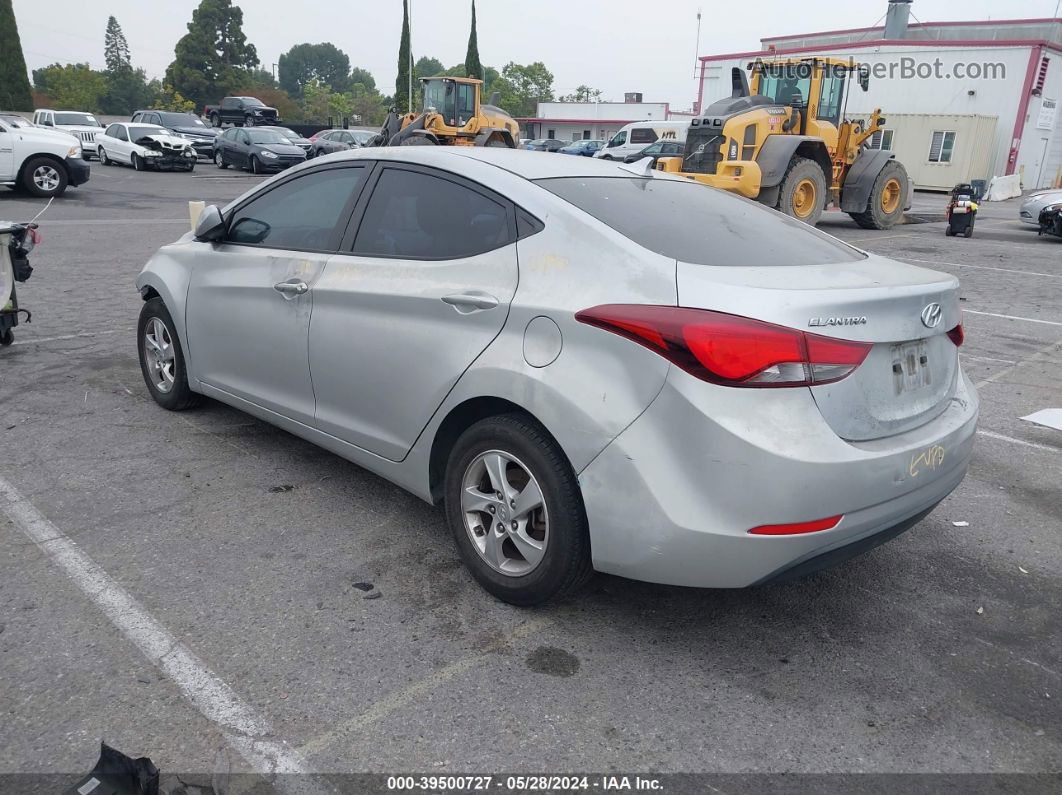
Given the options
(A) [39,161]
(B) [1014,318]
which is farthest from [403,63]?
(B) [1014,318]

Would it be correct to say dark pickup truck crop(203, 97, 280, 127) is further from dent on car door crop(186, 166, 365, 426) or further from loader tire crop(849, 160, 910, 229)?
dent on car door crop(186, 166, 365, 426)

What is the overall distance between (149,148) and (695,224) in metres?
27.0

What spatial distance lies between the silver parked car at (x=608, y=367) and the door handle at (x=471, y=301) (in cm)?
1

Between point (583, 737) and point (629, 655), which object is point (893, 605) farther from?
point (583, 737)

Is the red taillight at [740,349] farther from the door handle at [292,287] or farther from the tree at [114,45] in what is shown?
the tree at [114,45]

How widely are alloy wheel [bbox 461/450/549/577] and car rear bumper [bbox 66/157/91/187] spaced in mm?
17878

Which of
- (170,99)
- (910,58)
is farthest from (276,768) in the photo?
(170,99)

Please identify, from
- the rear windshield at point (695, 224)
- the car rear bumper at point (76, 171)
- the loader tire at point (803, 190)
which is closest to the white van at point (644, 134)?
the loader tire at point (803, 190)

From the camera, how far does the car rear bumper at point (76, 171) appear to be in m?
17.7

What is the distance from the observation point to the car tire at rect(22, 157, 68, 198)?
1722cm

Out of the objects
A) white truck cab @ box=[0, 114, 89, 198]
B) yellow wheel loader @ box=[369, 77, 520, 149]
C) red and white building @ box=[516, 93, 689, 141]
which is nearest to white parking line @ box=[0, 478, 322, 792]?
white truck cab @ box=[0, 114, 89, 198]

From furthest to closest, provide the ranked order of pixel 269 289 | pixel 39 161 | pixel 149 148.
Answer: pixel 149 148 → pixel 39 161 → pixel 269 289

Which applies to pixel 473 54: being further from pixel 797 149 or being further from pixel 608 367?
pixel 608 367

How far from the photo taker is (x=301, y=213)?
4137 millimetres
